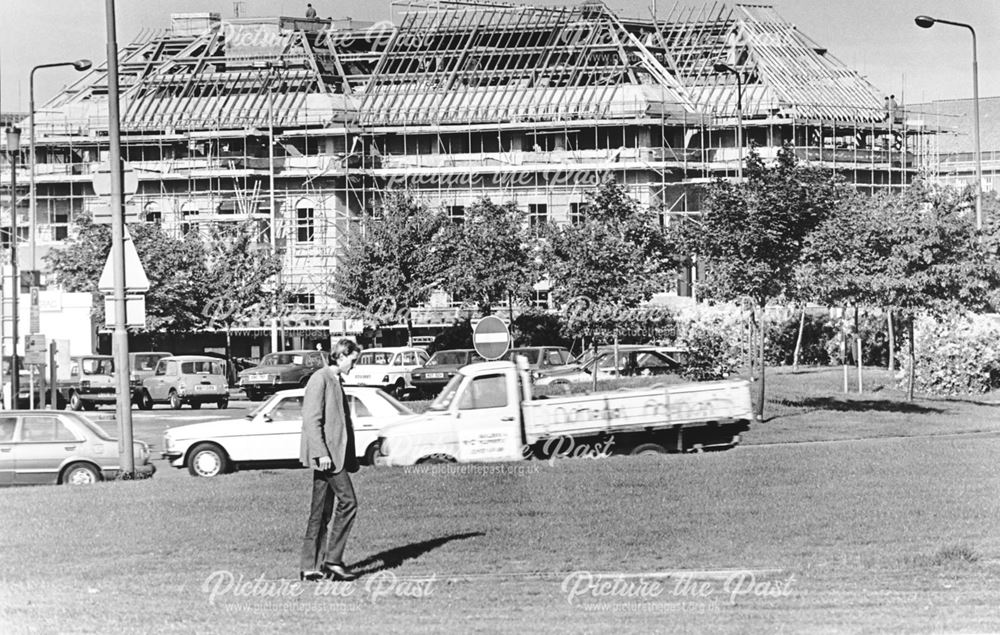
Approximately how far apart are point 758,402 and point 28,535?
23971mm

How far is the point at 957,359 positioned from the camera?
44688 millimetres

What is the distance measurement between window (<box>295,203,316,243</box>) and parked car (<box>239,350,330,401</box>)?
83.2ft

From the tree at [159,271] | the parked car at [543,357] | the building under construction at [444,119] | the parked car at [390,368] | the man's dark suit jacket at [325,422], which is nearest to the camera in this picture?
the man's dark suit jacket at [325,422]

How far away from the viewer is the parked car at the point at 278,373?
54500 mm

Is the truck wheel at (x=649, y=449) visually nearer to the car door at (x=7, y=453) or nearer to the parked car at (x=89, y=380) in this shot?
the car door at (x=7, y=453)

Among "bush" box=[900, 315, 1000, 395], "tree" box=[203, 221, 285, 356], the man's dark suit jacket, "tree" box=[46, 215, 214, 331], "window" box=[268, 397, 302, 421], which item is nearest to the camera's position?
the man's dark suit jacket

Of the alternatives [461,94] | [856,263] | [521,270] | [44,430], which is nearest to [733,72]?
[461,94]

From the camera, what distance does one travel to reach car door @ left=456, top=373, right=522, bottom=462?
75.5 ft

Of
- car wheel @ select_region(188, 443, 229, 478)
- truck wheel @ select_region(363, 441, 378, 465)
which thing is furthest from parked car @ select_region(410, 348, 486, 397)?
truck wheel @ select_region(363, 441, 378, 465)

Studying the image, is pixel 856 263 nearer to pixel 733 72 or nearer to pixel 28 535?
pixel 28 535

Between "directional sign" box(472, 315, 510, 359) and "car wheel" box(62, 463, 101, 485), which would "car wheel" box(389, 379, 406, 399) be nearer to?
"directional sign" box(472, 315, 510, 359)

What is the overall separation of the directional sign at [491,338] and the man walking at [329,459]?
14.6 m

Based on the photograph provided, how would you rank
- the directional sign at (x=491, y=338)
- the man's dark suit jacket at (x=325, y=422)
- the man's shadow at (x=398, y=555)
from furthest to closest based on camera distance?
the directional sign at (x=491, y=338)
the man's shadow at (x=398, y=555)
the man's dark suit jacket at (x=325, y=422)

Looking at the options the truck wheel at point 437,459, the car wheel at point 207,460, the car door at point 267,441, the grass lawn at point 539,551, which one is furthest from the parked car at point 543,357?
the grass lawn at point 539,551
